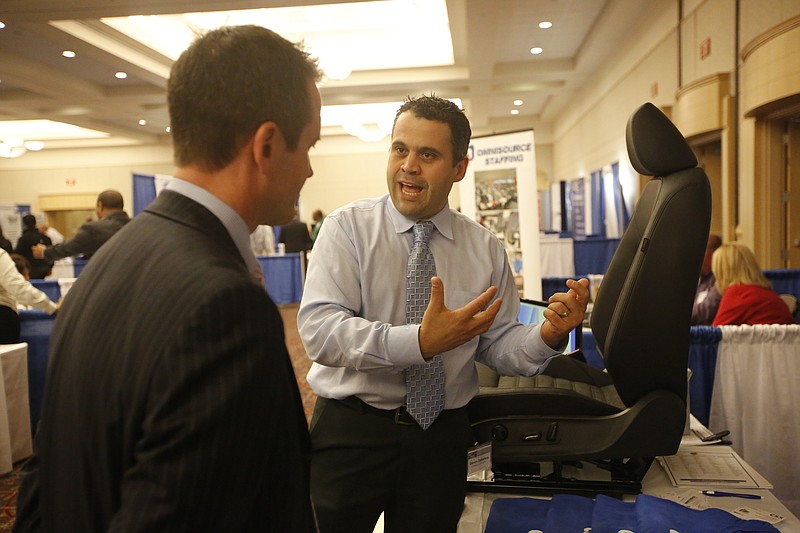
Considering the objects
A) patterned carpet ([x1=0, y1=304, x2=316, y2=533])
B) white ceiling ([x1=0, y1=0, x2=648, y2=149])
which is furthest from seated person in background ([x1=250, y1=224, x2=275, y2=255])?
patterned carpet ([x1=0, y1=304, x2=316, y2=533])

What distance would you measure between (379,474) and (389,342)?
336 millimetres

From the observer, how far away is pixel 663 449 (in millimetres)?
1623

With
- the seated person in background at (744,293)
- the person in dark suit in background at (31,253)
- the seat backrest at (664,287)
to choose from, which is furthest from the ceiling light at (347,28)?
the seat backrest at (664,287)

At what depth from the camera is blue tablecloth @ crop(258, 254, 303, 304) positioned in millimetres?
10477

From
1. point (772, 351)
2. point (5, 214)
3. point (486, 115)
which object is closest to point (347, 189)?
point (486, 115)

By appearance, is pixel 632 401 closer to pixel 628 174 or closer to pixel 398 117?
pixel 398 117

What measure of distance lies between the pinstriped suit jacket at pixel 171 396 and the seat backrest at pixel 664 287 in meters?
1.16

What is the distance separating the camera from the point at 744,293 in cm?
339

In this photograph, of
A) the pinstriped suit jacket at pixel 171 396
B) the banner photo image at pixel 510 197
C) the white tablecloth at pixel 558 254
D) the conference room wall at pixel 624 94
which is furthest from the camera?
the white tablecloth at pixel 558 254

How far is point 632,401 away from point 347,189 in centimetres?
1655

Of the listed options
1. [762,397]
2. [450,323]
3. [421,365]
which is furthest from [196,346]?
[762,397]

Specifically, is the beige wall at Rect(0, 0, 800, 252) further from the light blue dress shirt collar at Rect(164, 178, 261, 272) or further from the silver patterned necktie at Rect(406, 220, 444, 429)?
the light blue dress shirt collar at Rect(164, 178, 261, 272)

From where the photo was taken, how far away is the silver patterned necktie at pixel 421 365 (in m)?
1.39

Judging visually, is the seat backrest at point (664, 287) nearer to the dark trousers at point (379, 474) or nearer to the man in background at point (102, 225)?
the dark trousers at point (379, 474)
